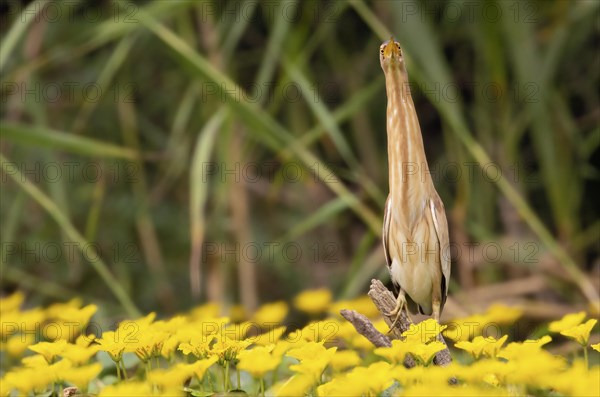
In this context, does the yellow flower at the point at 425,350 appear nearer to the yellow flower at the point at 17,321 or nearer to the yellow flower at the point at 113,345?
the yellow flower at the point at 113,345

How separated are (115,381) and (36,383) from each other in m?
0.27

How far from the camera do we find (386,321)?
3.46 ft

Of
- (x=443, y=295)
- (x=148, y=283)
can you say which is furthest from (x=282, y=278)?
(x=443, y=295)

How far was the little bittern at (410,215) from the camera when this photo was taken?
3.52ft

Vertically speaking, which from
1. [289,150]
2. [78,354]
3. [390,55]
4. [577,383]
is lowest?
[577,383]

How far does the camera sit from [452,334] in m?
1.01

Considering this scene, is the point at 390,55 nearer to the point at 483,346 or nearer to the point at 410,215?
the point at 410,215

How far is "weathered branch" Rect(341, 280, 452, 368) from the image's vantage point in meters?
0.94

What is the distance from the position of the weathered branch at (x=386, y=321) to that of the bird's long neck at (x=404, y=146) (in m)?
0.13

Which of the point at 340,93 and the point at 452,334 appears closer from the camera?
the point at 452,334

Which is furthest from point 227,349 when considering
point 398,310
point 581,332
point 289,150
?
point 289,150

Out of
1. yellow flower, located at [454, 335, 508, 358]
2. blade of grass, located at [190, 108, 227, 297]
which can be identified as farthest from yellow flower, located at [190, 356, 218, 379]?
blade of grass, located at [190, 108, 227, 297]

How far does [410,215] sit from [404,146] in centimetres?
9

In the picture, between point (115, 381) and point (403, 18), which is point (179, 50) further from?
point (115, 381)
